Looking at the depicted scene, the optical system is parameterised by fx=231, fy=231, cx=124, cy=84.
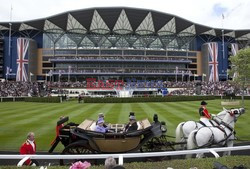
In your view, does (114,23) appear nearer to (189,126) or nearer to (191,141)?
(189,126)

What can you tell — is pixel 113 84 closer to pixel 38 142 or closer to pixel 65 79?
pixel 65 79

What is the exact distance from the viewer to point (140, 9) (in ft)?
267

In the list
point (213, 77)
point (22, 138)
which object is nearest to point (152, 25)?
point (213, 77)

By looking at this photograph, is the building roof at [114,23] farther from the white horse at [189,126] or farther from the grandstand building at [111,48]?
the white horse at [189,126]

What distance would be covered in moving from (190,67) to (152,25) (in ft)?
84.4

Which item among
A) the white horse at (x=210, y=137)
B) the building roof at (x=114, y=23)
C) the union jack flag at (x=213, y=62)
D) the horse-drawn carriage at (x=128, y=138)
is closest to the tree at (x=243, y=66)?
the horse-drawn carriage at (x=128, y=138)

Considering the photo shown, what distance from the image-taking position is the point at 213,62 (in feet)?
306

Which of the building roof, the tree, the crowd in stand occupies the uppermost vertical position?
the building roof

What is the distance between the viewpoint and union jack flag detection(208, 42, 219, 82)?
92.4m

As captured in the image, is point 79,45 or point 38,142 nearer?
point 38,142

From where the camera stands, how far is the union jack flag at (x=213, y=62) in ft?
303

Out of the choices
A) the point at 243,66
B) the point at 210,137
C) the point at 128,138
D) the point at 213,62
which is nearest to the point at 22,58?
the point at 213,62

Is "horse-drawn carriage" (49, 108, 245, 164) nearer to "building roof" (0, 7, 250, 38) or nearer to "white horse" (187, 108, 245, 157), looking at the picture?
"white horse" (187, 108, 245, 157)

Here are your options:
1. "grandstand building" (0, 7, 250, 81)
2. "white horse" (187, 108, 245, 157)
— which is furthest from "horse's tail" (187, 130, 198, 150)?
"grandstand building" (0, 7, 250, 81)
